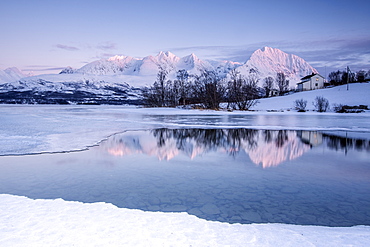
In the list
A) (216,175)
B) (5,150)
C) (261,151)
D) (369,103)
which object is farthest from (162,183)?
(369,103)

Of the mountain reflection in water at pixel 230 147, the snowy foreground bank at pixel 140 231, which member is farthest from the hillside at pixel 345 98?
the snowy foreground bank at pixel 140 231

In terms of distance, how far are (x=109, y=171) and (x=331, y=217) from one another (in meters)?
6.02

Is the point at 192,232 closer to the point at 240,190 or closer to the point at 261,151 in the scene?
the point at 240,190

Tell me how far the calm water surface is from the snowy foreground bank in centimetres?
48

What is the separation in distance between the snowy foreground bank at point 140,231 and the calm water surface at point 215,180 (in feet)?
1.58

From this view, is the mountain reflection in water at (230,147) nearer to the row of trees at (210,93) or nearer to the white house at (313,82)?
the row of trees at (210,93)

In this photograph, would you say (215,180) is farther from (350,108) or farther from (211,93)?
(211,93)

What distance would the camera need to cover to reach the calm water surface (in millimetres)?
5812

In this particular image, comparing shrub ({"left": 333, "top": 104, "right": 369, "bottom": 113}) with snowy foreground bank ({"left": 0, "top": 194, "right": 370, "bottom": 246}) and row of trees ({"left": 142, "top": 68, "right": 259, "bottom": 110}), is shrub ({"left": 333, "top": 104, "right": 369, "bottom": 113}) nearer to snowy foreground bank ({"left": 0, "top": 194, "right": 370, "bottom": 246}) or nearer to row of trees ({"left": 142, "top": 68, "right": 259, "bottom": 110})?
row of trees ({"left": 142, "top": 68, "right": 259, "bottom": 110})

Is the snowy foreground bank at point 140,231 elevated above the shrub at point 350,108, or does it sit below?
below

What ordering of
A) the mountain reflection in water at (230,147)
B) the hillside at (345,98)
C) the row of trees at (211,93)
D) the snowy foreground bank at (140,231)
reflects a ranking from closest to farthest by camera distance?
the snowy foreground bank at (140,231)
the mountain reflection in water at (230,147)
the hillside at (345,98)
the row of trees at (211,93)

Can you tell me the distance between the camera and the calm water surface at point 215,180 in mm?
5812

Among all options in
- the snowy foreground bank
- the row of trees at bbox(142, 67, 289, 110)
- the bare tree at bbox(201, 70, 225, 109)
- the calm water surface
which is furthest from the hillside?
the snowy foreground bank

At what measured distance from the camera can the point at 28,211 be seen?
17.6 ft
